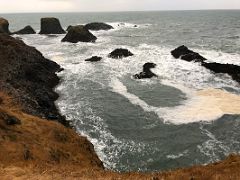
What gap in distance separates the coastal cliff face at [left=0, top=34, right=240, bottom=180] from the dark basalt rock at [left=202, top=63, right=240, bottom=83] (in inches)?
830

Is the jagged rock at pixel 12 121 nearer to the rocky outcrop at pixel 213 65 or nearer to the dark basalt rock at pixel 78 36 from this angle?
the rocky outcrop at pixel 213 65

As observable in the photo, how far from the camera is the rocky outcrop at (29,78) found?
29.0m

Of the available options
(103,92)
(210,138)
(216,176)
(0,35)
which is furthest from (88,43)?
(216,176)

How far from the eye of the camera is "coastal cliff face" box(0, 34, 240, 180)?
15516mm

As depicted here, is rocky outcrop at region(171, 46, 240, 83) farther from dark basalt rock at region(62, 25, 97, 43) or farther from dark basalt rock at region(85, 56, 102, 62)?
dark basalt rock at region(62, 25, 97, 43)

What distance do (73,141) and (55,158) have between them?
2.79 m

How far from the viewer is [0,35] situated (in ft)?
141

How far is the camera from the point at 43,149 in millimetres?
18906

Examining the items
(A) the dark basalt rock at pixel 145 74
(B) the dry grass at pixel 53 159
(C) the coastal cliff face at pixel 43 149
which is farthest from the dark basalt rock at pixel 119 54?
(B) the dry grass at pixel 53 159

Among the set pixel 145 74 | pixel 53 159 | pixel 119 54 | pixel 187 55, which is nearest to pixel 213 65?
pixel 187 55

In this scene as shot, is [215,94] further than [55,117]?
Yes

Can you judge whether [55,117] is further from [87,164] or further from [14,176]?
[14,176]

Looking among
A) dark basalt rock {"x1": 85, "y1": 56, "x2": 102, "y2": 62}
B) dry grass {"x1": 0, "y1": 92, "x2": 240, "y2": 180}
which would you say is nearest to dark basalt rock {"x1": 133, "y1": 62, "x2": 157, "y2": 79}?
dark basalt rock {"x1": 85, "y1": 56, "x2": 102, "y2": 62}

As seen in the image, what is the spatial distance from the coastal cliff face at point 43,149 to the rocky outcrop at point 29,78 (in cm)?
10
